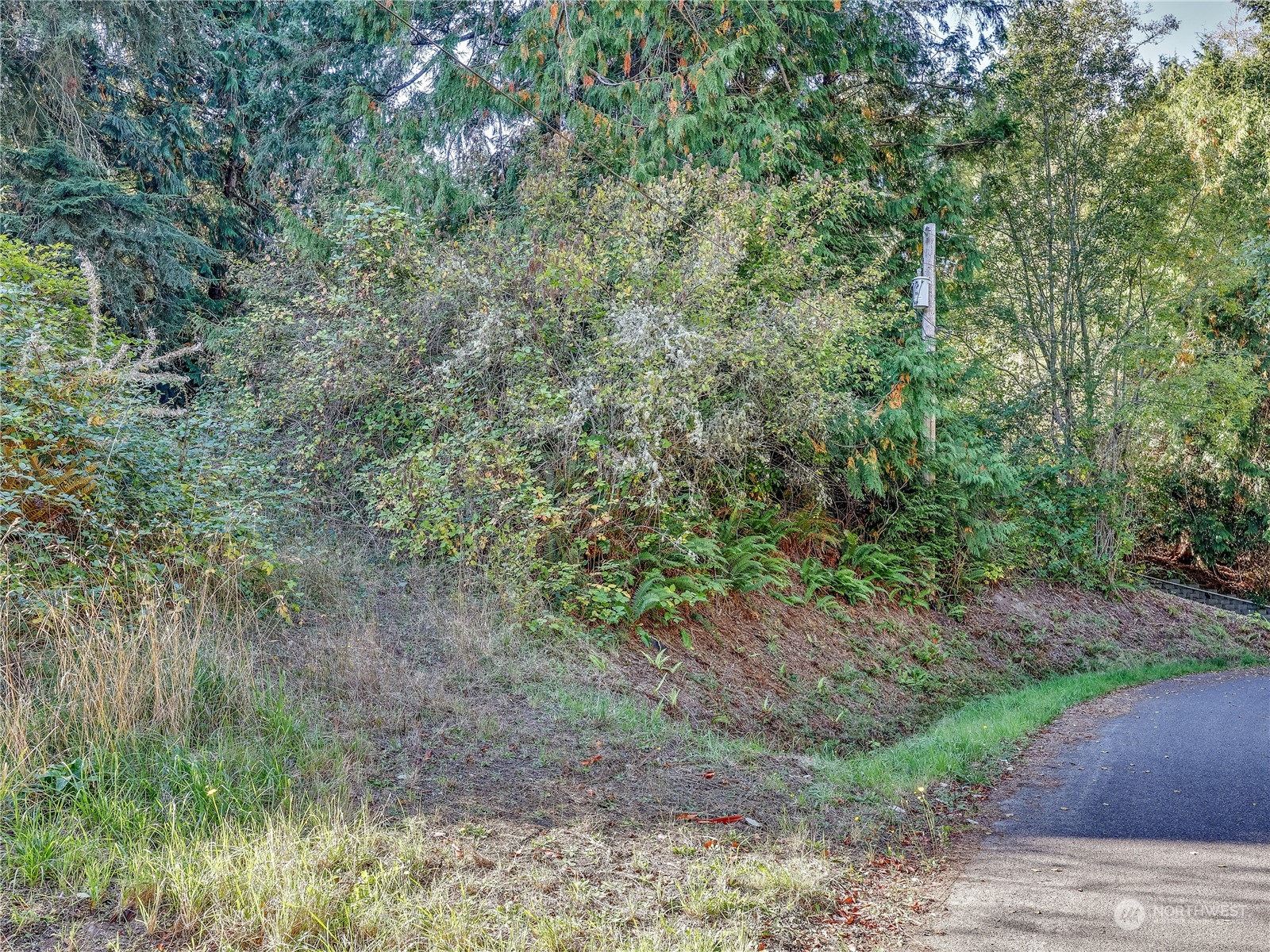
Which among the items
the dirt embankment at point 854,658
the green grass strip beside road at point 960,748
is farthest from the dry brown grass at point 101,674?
the green grass strip beside road at point 960,748

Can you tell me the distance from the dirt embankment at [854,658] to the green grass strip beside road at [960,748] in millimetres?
535

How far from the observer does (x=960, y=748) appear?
24.0 feet

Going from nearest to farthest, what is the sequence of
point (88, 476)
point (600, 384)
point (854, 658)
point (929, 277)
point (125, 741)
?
point (125, 741)
point (88, 476)
point (600, 384)
point (854, 658)
point (929, 277)

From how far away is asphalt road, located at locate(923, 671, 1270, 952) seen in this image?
12.3ft

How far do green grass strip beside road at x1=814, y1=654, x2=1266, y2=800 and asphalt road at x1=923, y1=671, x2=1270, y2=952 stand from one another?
468 mm

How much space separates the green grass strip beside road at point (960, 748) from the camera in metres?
6.06

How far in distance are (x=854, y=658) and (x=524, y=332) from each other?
18.0 feet

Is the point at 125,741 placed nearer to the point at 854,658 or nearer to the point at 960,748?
the point at 960,748

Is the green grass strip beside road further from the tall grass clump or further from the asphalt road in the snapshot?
the tall grass clump

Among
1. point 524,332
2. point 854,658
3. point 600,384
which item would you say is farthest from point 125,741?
point 854,658

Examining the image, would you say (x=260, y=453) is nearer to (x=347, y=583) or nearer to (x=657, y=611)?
(x=347, y=583)

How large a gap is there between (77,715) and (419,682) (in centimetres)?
218

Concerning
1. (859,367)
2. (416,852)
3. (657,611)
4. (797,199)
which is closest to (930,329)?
(859,367)

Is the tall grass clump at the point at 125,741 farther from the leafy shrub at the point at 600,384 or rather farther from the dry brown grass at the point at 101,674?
the leafy shrub at the point at 600,384
